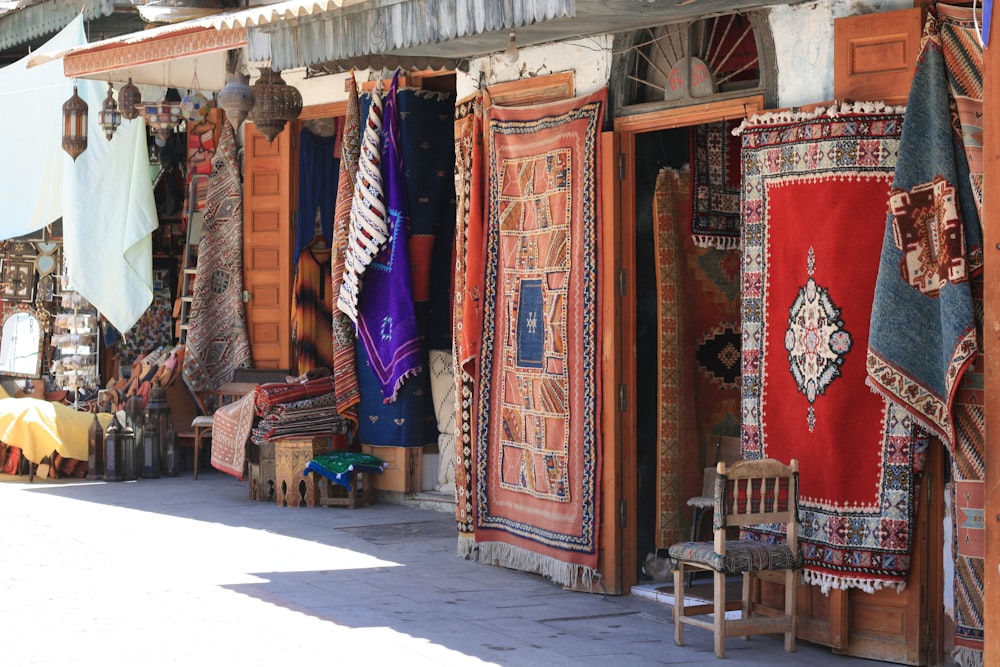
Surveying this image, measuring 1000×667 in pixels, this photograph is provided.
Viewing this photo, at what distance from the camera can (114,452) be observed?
37.8ft

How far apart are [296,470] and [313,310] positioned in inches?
60.9

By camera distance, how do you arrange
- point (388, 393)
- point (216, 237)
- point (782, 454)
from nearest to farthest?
1. point (782, 454)
2. point (388, 393)
3. point (216, 237)

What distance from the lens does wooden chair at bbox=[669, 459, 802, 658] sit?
19.5ft

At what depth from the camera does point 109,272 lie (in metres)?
12.3

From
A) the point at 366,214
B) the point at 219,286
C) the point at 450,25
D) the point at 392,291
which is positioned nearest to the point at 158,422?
the point at 219,286

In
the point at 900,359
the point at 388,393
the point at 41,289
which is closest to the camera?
the point at 900,359

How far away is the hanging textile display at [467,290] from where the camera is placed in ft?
26.8

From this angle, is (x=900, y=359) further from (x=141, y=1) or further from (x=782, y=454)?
(x=141, y=1)

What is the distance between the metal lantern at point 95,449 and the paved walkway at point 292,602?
67.1 inches

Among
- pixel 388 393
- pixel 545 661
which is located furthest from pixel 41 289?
pixel 545 661

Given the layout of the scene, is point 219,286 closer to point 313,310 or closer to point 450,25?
point 313,310

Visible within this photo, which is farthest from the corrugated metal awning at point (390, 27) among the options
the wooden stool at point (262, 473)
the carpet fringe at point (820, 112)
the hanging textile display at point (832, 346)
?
the wooden stool at point (262, 473)

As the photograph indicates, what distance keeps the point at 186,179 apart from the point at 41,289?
79.2 inches

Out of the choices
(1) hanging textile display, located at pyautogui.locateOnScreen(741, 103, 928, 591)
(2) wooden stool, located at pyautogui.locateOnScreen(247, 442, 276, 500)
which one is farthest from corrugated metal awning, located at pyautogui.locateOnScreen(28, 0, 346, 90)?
(2) wooden stool, located at pyautogui.locateOnScreen(247, 442, 276, 500)
